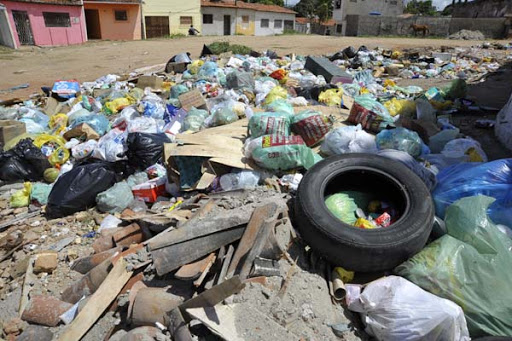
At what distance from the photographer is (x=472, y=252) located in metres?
1.95

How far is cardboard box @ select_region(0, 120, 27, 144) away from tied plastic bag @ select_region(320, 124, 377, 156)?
4382mm

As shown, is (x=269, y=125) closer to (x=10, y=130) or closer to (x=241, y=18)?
(x=10, y=130)

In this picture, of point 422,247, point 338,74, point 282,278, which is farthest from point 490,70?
point 282,278

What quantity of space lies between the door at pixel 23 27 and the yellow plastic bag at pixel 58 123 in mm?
17006

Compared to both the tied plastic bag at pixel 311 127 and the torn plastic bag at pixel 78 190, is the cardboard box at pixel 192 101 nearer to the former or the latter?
the torn plastic bag at pixel 78 190

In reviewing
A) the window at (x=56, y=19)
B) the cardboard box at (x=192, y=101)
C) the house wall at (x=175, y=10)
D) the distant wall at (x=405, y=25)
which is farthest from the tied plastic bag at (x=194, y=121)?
the house wall at (x=175, y=10)

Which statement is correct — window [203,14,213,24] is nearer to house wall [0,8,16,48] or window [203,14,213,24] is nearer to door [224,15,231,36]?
door [224,15,231,36]

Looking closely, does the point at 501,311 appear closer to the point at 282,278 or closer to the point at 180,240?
the point at 282,278

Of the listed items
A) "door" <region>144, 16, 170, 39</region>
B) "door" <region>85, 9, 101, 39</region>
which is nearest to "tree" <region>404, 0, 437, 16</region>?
"door" <region>144, 16, 170, 39</region>

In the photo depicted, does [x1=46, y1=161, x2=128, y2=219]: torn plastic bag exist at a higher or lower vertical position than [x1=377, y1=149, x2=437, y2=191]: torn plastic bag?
lower

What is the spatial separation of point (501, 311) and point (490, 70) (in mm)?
8580

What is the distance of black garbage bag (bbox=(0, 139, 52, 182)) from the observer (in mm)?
4016

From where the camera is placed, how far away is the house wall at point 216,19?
2855 cm

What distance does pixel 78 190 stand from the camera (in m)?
3.43
